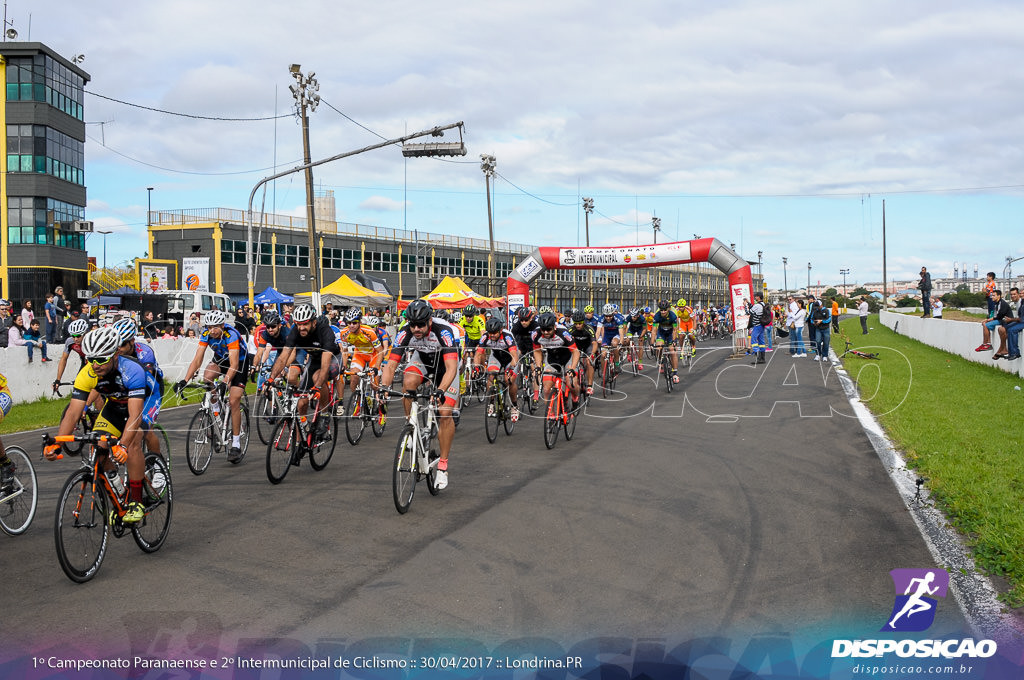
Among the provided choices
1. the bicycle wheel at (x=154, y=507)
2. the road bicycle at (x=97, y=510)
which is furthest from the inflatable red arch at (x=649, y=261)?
the road bicycle at (x=97, y=510)

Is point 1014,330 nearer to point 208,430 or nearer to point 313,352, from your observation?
point 313,352

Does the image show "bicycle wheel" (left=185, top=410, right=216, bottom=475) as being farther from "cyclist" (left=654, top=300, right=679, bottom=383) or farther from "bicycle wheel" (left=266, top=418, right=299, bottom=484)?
"cyclist" (left=654, top=300, right=679, bottom=383)

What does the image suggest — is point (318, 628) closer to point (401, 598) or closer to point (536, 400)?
point (401, 598)

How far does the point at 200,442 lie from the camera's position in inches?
375

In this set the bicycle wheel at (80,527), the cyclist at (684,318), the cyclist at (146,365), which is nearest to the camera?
the bicycle wheel at (80,527)

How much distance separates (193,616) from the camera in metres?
4.94

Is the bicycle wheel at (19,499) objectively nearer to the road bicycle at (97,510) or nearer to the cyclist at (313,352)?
the road bicycle at (97,510)

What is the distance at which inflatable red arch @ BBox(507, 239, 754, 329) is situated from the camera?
1200 inches

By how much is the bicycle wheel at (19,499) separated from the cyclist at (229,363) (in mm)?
2833

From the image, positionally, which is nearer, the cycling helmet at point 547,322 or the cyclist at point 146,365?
the cyclist at point 146,365

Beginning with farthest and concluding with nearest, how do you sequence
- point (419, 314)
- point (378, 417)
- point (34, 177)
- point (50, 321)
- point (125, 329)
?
point (34, 177), point (50, 321), point (378, 417), point (419, 314), point (125, 329)

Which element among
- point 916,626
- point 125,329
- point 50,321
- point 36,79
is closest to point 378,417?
point 125,329

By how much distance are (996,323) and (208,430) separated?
56.0ft

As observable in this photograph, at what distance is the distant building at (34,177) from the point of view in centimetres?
4159
